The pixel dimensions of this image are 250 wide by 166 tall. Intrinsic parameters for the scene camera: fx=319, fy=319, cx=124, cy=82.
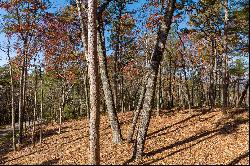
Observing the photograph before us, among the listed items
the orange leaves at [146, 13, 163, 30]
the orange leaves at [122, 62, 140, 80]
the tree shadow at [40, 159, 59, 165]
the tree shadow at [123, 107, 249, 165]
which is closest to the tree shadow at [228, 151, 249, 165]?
the tree shadow at [123, 107, 249, 165]

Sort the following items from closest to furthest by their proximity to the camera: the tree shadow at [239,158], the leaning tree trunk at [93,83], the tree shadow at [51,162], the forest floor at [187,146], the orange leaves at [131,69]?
the tree shadow at [239,158] → the leaning tree trunk at [93,83] → the forest floor at [187,146] → the tree shadow at [51,162] → the orange leaves at [131,69]

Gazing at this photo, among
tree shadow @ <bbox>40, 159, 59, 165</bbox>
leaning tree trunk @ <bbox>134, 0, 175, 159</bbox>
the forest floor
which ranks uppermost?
leaning tree trunk @ <bbox>134, 0, 175, 159</bbox>

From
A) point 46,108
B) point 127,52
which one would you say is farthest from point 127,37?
point 46,108

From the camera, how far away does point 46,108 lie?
64.6 meters

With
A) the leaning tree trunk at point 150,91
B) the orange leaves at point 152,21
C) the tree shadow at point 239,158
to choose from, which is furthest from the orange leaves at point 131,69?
the tree shadow at point 239,158

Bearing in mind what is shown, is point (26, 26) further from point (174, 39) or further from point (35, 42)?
point (174, 39)

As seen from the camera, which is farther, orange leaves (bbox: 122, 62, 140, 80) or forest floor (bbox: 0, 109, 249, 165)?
orange leaves (bbox: 122, 62, 140, 80)

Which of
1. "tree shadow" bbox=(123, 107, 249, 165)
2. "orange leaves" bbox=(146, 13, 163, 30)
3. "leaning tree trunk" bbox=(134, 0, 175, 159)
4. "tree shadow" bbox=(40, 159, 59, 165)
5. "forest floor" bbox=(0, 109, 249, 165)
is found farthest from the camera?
"orange leaves" bbox=(146, 13, 163, 30)

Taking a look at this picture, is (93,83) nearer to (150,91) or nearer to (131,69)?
(150,91)

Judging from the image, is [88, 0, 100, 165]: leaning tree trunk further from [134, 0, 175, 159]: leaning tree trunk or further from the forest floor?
[134, 0, 175, 159]: leaning tree trunk

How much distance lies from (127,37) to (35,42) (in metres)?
15.0

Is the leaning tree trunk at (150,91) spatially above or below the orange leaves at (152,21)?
below

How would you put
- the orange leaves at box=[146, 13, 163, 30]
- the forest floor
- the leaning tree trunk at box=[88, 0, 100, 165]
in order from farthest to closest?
the orange leaves at box=[146, 13, 163, 30] → the forest floor → the leaning tree trunk at box=[88, 0, 100, 165]

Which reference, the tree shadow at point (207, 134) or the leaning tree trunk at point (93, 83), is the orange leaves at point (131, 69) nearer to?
the tree shadow at point (207, 134)
